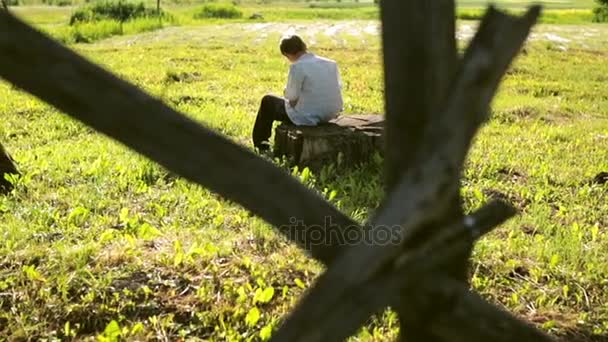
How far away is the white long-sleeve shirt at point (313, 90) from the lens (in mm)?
6246

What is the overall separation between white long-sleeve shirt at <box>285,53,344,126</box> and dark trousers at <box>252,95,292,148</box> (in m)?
0.25

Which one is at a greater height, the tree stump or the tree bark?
the tree bark

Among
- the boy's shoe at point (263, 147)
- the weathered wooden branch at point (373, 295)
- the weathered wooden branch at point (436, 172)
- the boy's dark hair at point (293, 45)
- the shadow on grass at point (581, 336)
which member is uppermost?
the weathered wooden branch at point (436, 172)

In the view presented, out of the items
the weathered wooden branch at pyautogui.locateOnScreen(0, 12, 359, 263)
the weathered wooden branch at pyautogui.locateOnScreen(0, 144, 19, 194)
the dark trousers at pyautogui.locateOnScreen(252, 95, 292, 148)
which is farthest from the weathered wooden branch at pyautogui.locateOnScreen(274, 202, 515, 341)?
the dark trousers at pyautogui.locateOnScreen(252, 95, 292, 148)

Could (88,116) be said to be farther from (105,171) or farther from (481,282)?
(105,171)

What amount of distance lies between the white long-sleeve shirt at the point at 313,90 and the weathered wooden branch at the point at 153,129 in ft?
14.6

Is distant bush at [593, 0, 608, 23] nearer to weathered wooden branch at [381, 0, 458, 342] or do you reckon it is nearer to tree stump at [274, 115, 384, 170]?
tree stump at [274, 115, 384, 170]

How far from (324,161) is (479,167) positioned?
1.36 m

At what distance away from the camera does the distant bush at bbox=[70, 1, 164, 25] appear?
1157 inches

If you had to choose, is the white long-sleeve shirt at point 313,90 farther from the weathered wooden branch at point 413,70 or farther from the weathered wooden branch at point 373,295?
the weathered wooden branch at point 373,295

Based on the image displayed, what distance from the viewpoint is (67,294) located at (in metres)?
3.43

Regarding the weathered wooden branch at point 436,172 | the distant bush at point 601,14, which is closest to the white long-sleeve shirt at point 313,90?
the weathered wooden branch at point 436,172

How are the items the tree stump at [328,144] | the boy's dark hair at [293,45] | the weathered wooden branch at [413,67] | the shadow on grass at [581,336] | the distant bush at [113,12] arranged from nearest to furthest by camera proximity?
the weathered wooden branch at [413,67] < the shadow on grass at [581,336] < the tree stump at [328,144] < the boy's dark hair at [293,45] < the distant bush at [113,12]

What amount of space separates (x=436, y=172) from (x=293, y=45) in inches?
185
